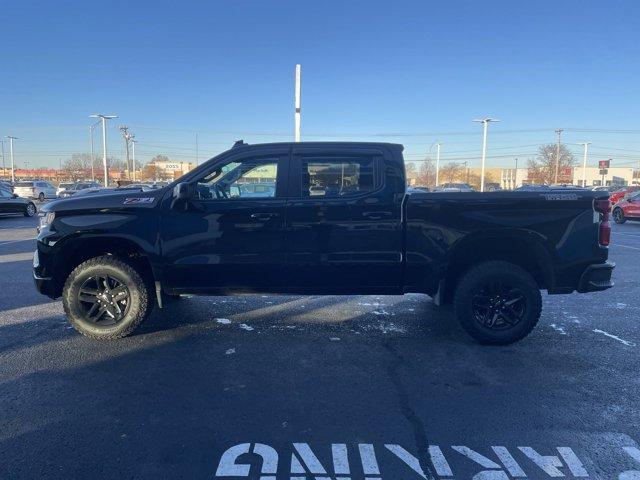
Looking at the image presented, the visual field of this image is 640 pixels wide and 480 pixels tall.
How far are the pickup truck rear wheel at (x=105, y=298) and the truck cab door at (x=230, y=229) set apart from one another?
34cm

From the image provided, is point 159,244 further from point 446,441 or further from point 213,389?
point 446,441

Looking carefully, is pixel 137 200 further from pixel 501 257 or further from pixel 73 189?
pixel 73 189

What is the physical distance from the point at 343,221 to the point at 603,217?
2.64 meters

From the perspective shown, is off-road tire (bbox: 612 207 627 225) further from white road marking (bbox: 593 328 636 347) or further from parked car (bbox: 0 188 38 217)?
parked car (bbox: 0 188 38 217)

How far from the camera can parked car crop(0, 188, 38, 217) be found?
2053 cm

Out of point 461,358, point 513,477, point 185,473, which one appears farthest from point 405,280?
point 185,473

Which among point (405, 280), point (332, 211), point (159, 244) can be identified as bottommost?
point (405, 280)

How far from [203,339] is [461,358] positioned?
105 inches

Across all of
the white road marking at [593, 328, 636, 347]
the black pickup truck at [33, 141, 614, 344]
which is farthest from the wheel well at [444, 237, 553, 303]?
the white road marking at [593, 328, 636, 347]

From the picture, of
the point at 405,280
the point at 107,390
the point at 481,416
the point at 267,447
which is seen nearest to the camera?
the point at 267,447

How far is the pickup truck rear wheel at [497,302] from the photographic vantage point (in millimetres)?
4867

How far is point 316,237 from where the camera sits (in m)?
4.81

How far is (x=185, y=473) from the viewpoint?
2.76 meters

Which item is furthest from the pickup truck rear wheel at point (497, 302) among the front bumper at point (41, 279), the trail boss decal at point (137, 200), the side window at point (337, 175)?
the front bumper at point (41, 279)
